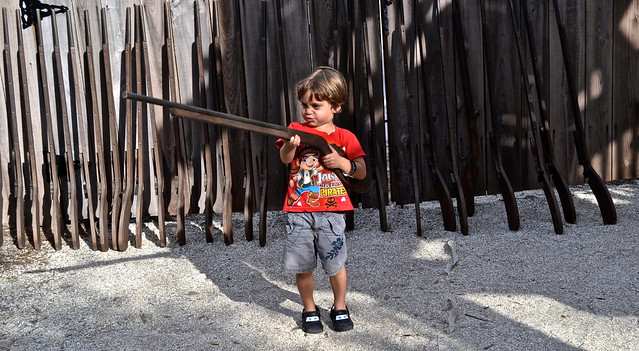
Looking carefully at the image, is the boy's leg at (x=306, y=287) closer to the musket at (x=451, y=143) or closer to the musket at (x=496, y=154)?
the musket at (x=451, y=143)

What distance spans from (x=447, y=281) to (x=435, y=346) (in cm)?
77

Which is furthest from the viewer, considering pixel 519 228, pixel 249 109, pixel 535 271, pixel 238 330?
pixel 249 109

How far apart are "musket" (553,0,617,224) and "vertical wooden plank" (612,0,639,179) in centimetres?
65

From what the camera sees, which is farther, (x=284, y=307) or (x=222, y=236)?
(x=222, y=236)

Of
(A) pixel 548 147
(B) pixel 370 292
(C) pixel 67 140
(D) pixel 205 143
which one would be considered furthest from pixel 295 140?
(A) pixel 548 147

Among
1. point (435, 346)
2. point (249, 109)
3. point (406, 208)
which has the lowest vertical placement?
point (435, 346)

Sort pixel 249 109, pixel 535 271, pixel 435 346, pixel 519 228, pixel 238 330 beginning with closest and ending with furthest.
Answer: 1. pixel 435 346
2. pixel 238 330
3. pixel 535 271
4. pixel 519 228
5. pixel 249 109

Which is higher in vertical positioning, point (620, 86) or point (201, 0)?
point (201, 0)

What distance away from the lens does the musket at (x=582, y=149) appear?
14.0ft

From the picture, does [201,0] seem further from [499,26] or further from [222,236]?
[499,26]

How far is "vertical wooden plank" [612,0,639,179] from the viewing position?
4883 millimetres

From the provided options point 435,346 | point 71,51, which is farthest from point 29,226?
point 435,346

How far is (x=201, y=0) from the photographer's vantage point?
14.8 feet

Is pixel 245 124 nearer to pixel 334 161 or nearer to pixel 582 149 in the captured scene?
pixel 334 161
